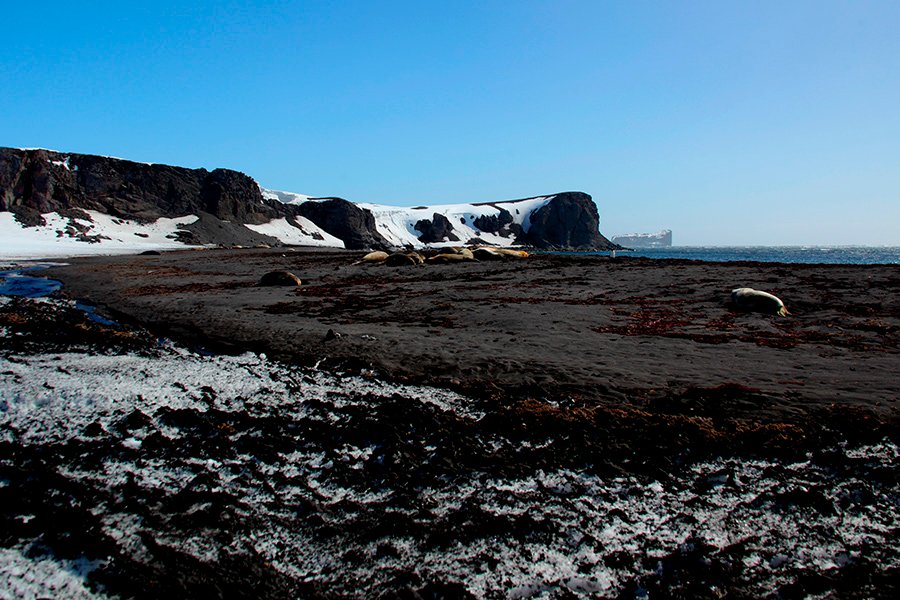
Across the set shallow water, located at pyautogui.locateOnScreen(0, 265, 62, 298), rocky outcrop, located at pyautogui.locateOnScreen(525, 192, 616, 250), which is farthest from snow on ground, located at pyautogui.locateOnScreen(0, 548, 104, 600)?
rocky outcrop, located at pyautogui.locateOnScreen(525, 192, 616, 250)

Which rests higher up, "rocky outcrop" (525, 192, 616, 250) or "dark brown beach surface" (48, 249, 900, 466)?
"rocky outcrop" (525, 192, 616, 250)

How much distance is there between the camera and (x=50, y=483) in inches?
137

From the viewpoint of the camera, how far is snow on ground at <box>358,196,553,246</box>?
4936 inches

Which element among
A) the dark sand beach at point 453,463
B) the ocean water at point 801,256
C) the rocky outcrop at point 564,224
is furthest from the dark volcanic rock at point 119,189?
the rocky outcrop at point 564,224

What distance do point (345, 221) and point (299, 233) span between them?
13.2 metres

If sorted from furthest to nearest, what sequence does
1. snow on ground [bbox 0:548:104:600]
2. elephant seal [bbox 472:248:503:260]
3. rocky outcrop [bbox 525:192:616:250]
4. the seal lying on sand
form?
1. rocky outcrop [bbox 525:192:616:250]
2. elephant seal [bbox 472:248:503:260]
3. the seal lying on sand
4. snow on ground [bbox 0:548:104:600]

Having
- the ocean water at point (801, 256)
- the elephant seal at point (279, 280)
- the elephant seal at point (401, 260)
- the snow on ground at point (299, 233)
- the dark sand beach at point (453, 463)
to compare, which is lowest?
the dark sand beach at point (453, 463)

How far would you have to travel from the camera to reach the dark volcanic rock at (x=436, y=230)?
12838cm

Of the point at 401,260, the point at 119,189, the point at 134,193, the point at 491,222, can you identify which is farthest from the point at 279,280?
the point at 491,222

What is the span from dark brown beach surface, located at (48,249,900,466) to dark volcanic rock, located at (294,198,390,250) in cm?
8827

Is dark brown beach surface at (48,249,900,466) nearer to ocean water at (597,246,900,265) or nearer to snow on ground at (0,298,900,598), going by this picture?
snow on ground at (0,298,900,598)

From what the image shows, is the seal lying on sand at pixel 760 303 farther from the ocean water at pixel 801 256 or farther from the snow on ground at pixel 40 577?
the ocean water at pixel 801 256

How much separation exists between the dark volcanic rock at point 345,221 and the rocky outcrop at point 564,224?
63.6m

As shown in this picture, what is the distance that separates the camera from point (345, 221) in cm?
10381
